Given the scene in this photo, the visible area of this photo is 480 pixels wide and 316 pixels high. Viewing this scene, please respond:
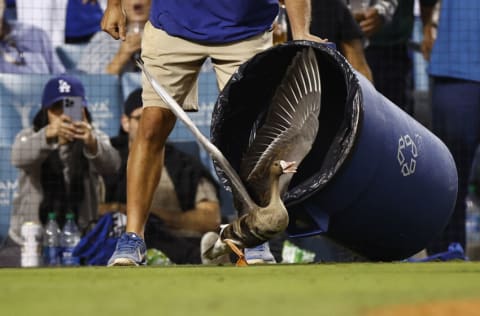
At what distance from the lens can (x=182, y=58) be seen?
521cm

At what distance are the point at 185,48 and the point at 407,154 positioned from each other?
1.09 meters

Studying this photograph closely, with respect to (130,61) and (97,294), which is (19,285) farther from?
(130,61)

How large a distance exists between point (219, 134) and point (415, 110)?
3140mm

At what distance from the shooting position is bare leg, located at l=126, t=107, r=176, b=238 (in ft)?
16.9

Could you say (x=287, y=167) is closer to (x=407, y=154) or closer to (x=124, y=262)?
(x=407, y=154)

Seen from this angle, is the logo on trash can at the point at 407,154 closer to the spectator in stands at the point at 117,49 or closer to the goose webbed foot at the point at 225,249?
the goose webbed foot at the point at 225,249

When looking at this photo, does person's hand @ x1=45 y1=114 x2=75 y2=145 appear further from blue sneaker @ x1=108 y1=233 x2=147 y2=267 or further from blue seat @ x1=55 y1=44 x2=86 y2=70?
blue sneaker @ x1=108 y1=233 x2=147 y2=267

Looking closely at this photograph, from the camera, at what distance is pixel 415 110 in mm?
7977

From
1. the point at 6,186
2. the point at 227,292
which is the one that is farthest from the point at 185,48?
the point at 6,186

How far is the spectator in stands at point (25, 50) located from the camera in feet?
26.6

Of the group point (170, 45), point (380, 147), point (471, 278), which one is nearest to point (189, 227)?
point (170, 45)

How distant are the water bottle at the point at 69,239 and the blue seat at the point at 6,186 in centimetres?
40

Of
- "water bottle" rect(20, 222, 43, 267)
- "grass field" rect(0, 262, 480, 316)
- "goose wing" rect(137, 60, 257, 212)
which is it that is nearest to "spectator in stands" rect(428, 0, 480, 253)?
"water bottle" rect(20, 222, 43, 267)

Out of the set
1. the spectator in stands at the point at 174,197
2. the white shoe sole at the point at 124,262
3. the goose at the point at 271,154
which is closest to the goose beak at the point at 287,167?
the goose at the point at 271,154
